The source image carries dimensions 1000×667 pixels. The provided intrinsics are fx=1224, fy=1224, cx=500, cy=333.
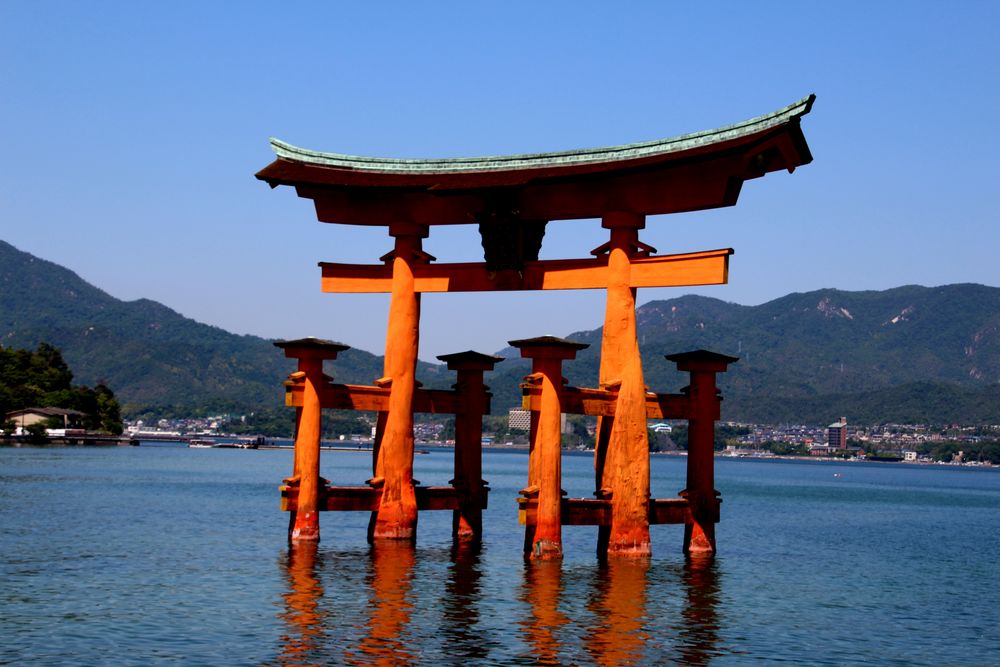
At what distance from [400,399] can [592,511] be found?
18.3ft

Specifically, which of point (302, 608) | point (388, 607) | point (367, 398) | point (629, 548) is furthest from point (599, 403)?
point (302, 608)

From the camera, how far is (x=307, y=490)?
28.8 m

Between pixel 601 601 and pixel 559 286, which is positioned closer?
pixel 601 601

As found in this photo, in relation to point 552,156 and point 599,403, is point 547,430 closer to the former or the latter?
point 599,403

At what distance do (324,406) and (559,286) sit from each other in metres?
6.26

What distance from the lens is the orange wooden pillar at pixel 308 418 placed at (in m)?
28.3

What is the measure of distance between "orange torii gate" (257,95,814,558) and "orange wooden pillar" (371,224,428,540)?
31mm

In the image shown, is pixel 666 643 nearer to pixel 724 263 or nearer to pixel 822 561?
pixel 724 263

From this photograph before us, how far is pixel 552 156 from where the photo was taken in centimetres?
2983

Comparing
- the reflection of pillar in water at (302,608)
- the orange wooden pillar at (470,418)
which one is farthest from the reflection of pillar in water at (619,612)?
the orange wooden pillar at (470,418)

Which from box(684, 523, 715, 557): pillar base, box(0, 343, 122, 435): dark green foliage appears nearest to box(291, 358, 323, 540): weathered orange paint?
box(684, 523, 715, 557): pillar base

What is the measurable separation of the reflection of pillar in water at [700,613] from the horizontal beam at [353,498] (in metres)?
6.47

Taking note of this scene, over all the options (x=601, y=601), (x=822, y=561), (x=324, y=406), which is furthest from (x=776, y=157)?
(x=822, y=561)

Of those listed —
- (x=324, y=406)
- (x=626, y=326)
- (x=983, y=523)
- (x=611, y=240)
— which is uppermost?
(x=611, y=240)
